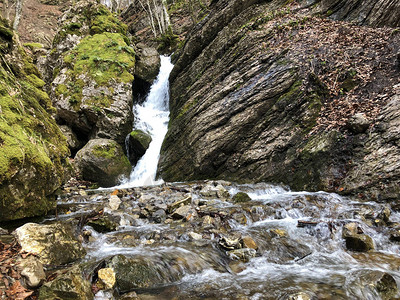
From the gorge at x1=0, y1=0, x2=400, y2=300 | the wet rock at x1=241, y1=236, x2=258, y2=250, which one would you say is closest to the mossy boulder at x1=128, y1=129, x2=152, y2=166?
the gorge at x1=0, y1=0, x2=400, y2=300

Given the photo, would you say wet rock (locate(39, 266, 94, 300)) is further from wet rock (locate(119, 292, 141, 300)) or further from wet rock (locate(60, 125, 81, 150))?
wet rock (locate(60, 125, 81, 150))

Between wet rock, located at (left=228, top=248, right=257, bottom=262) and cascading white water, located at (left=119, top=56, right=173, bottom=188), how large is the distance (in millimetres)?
8765

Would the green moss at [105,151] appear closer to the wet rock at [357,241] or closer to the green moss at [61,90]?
the green moss at [61,90]

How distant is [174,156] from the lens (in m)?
12.7

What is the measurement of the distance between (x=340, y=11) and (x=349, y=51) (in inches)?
144

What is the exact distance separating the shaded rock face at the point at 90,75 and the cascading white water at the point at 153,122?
1.60 m

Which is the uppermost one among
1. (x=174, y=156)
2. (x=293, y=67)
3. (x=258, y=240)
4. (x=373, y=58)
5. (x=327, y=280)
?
(x=373, y=58)

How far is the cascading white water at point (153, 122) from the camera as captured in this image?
13414 millimetres

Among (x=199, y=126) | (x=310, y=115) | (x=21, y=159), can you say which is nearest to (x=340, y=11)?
(x=310, y=115)

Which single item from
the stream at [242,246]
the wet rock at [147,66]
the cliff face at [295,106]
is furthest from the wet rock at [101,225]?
the wet rock at [147,66]

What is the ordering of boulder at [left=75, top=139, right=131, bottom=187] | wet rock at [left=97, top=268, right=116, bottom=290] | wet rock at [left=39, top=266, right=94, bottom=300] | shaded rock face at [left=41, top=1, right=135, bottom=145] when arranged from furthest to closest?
shaded rock face at [left=41, top=1, right=135, bottom=145] → boulder at [left=75, top=139, right=131, bottom=187] → wet rock at [left=97, top=268, right=116, bottom=290] → wet rock at [left=39, top=266, right=94, bottom=300]

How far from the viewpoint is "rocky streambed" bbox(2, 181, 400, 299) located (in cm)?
312

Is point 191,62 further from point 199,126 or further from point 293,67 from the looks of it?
point 293,67

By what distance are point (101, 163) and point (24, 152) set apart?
7.91 m
